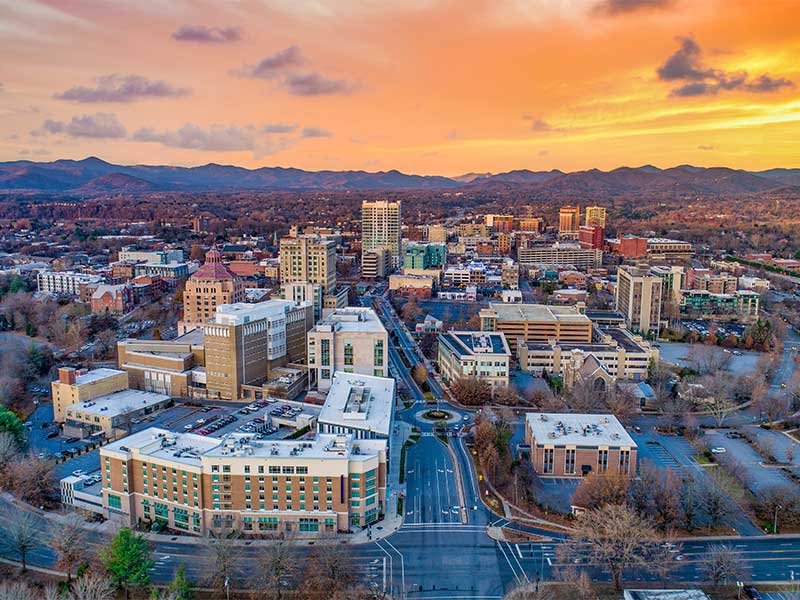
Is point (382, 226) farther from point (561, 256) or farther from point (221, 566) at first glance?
point (221, 566)

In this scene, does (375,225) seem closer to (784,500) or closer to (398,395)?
(398,395)

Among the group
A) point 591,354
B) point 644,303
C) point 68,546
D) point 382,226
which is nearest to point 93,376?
point 68,546

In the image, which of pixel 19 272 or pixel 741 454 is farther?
pixel 19 272

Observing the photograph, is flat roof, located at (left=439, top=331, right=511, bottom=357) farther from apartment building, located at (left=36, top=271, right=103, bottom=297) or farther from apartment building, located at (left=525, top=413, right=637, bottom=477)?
apartment building, located at (left=36, top=271, right=103, bottom=297)

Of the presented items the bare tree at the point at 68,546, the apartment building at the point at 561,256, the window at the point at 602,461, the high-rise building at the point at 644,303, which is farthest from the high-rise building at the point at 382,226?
the bare tree at the point at 68,546

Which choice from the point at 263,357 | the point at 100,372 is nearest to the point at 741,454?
the point at 263,357

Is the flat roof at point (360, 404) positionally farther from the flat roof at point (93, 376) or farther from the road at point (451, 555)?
the flat roof at point (93, 376)
